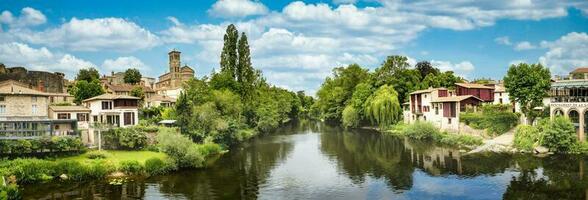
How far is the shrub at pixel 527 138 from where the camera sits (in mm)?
50031

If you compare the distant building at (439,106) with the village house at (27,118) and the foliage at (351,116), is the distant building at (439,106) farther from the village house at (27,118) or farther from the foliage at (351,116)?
the village house at (27,118)

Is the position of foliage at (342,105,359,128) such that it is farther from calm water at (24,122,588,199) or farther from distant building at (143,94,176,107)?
calm water at (24,122,588,199)

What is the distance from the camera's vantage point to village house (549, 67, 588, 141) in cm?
5134

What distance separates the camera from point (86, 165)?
41.2m

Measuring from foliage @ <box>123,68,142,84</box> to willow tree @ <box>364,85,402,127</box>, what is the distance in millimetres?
61447

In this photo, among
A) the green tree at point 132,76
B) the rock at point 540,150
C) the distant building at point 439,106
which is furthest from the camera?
the green tree at point 132,76

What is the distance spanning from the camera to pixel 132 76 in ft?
392

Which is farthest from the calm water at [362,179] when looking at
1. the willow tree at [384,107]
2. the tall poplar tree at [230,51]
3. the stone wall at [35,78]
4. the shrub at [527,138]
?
the stone wall at [35,78]

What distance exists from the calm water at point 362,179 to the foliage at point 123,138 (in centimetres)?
831

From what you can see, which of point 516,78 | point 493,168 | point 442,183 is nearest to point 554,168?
point 493,168

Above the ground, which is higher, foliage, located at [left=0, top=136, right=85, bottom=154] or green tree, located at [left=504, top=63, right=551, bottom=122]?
green tree, located at [left=504, top=63, right=551, bottom=122]

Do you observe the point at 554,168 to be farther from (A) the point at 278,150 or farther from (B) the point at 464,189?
(A) the point at 278,150

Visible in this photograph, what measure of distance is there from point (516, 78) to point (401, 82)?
32938 millimetres

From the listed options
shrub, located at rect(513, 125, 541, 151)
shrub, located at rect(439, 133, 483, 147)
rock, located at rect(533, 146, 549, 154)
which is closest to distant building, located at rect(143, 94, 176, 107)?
shrub, located at rect(439, 133, 483, 147)
